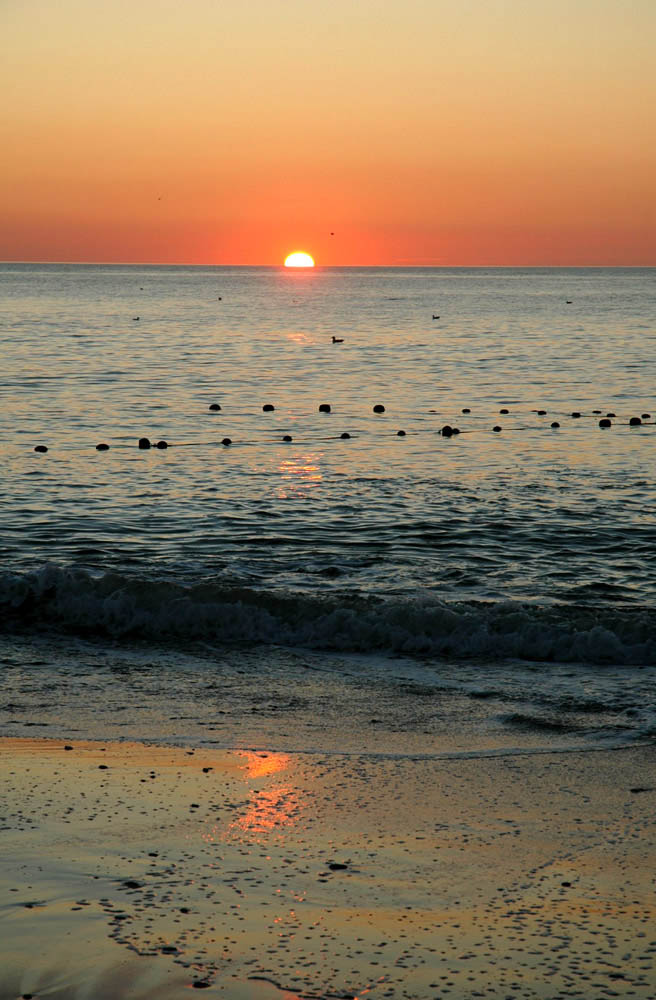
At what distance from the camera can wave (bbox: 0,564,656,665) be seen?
1291 cm

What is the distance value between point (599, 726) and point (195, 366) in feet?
139

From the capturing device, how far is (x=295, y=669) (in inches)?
473

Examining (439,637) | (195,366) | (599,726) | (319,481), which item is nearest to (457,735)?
(599,726)

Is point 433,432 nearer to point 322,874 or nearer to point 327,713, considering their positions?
point 327,713

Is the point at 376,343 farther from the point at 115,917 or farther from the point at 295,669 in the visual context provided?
the point at 115,917

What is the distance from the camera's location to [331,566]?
16750mm

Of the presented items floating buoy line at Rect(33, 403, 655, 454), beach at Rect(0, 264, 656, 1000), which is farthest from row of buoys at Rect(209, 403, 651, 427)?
beach at Rect(0, 264, 656, 1000)

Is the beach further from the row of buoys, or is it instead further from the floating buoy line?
the row of buoys

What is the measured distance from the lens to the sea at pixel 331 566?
1027 cm

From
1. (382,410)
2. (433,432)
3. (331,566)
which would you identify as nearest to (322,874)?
(331,566)

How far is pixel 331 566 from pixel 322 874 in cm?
1021

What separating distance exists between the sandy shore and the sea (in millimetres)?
791

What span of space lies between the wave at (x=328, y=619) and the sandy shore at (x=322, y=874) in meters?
3.97

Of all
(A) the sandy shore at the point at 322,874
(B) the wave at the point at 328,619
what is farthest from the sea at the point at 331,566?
(A) the sandy shore at the point at 322,874
